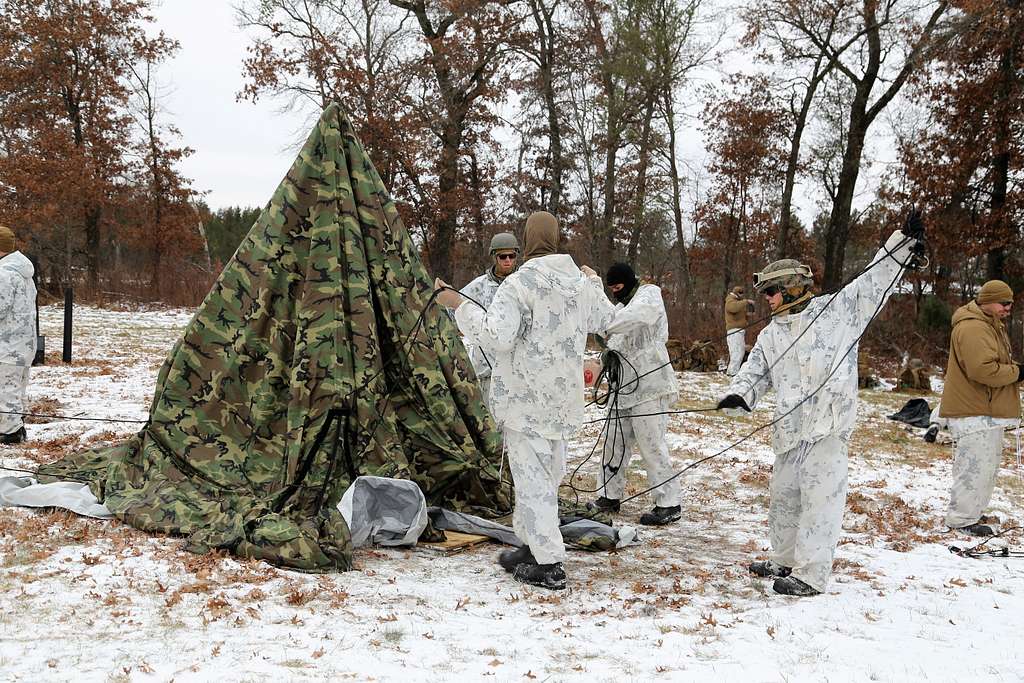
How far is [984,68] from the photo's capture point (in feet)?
54.2

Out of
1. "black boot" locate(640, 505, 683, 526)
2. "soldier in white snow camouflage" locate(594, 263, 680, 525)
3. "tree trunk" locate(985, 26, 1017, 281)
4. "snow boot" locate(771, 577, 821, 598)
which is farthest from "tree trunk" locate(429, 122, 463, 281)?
"snow boot" locate(771, 577, 821, 598)

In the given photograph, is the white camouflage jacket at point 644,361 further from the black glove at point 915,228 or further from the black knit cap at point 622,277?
the black glove at point 915,228

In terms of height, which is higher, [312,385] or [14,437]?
[312,385]

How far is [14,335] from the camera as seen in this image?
722 cm

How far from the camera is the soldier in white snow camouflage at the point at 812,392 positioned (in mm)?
4164

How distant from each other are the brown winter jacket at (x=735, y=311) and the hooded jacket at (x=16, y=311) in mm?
9972

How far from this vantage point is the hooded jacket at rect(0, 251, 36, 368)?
712 cm

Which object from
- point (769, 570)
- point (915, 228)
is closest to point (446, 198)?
point (769, 570)

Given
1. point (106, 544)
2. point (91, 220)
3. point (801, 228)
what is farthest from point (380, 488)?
point (801, 228)

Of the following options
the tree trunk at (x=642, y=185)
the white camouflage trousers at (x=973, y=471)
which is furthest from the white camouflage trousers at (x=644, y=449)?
the tree trunk at (x=642, y=185)

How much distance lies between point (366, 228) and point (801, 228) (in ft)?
89.0

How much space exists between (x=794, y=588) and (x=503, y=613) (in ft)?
5.14

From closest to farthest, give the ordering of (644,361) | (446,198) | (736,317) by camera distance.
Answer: (644,361), (736,317), (446,198)

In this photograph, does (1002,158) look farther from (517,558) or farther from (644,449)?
(517,558)
